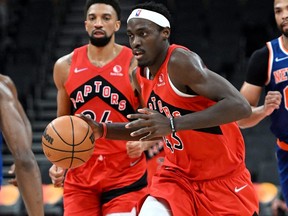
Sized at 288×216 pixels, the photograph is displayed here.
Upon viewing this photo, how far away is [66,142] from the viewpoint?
16.9 ft

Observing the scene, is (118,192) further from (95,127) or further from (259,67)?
(259,67)

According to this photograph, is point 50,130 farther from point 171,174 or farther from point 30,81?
point 30,81

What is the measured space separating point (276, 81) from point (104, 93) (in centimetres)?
151

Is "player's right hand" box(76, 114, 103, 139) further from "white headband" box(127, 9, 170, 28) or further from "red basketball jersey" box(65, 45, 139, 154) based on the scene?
"white headband" box(127, 9, 170, 28)

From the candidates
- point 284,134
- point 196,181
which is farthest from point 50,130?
point 284,134

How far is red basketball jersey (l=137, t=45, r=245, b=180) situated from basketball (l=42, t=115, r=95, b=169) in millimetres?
524

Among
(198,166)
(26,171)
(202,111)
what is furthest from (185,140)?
(26,171)

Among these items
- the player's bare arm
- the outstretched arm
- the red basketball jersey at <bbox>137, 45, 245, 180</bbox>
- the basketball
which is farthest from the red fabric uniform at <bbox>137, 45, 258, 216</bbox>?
the player's bare arm

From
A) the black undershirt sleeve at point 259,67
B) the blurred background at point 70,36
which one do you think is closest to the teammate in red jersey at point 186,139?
the black undershirt sleeve at point 259,67

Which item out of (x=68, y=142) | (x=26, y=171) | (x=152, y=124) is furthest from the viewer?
(x=68, y=142)

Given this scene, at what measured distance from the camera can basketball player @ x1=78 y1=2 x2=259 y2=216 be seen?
4.86 m

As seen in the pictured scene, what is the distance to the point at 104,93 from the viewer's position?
612 centimetres

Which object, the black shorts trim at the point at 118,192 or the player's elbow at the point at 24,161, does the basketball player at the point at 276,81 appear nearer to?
the black shorts trim at the point at 118,192

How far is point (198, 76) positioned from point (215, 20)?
41.7ft
